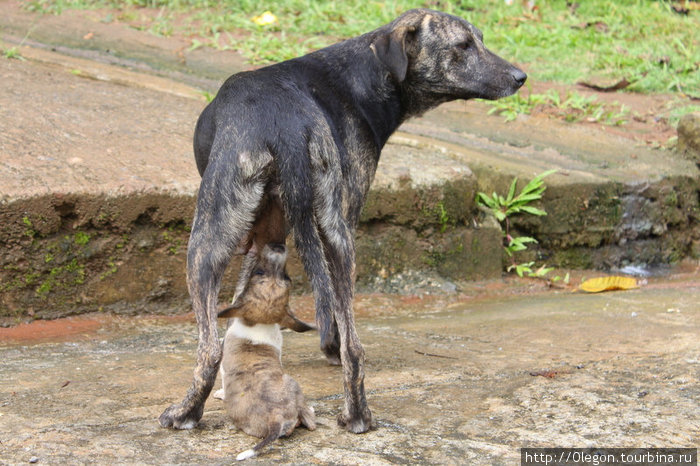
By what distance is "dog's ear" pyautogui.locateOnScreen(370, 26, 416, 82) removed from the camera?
4.58 meters

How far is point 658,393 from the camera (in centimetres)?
401

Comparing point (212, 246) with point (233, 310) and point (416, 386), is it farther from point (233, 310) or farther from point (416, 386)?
point (416, 386)

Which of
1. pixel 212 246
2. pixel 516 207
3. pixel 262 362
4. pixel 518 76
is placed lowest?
pixel 262 362

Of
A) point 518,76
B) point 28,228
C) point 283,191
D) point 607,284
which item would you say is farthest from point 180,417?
point 607,284

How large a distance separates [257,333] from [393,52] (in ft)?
5.73

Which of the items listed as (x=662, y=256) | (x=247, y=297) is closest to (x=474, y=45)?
(x=247, y=297)

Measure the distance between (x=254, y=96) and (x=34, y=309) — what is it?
97.8 inches

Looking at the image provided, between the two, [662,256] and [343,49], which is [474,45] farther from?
[662,256]

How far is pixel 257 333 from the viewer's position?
3.92 meters

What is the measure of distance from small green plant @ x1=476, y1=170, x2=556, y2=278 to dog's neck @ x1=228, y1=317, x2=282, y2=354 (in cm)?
359

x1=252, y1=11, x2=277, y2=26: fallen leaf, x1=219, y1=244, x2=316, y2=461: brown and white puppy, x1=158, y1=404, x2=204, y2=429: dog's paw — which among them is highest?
x1=252, y1=11, x2=277, y2=26: fallen leaf

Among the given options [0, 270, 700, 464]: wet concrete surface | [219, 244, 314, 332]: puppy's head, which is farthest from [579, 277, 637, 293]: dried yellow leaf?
[219, 244, 314, 332]: puppy's head

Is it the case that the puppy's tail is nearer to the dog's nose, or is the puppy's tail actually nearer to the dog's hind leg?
the dog's hind leg

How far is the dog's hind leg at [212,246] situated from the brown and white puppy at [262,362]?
0.16 meters
